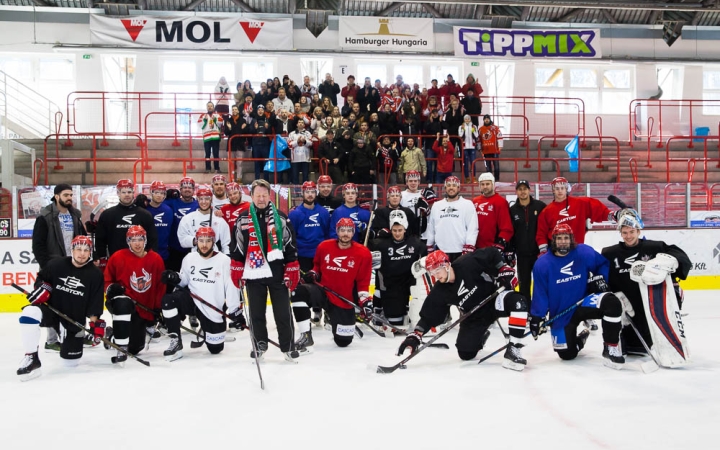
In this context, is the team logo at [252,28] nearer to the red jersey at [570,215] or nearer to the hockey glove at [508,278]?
the red jersey at [570,215]

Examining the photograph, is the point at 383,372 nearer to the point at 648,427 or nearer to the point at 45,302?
the point at 648,427

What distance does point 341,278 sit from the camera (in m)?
6.99

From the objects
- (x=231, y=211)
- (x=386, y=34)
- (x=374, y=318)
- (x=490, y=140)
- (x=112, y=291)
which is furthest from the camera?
(x=386, y=34)

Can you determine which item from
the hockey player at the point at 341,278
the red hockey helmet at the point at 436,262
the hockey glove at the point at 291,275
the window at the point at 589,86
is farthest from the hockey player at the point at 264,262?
the window at the point at 589,86

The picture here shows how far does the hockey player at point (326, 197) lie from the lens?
8.35m

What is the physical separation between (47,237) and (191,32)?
439 inches

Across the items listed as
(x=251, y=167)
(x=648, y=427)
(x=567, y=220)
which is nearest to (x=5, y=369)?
(x=648, y=427)

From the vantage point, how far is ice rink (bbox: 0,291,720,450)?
369 cm

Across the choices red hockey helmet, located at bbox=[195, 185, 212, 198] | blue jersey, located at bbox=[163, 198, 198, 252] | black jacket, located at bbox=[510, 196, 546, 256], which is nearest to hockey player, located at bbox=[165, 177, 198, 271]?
blue jersey, located at bbox=[163, 198, 198, 252]

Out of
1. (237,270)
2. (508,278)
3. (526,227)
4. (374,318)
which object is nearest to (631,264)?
(508,278)

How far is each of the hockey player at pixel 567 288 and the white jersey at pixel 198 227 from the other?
338cm

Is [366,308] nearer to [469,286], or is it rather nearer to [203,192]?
[469,286]

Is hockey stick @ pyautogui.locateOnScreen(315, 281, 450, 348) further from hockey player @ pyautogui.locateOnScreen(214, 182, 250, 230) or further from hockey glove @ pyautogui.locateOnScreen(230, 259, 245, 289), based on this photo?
hockey player @ pyautogui.locateOnScreen(214, 182, 250, 230)

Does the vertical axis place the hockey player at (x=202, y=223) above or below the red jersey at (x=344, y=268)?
above
